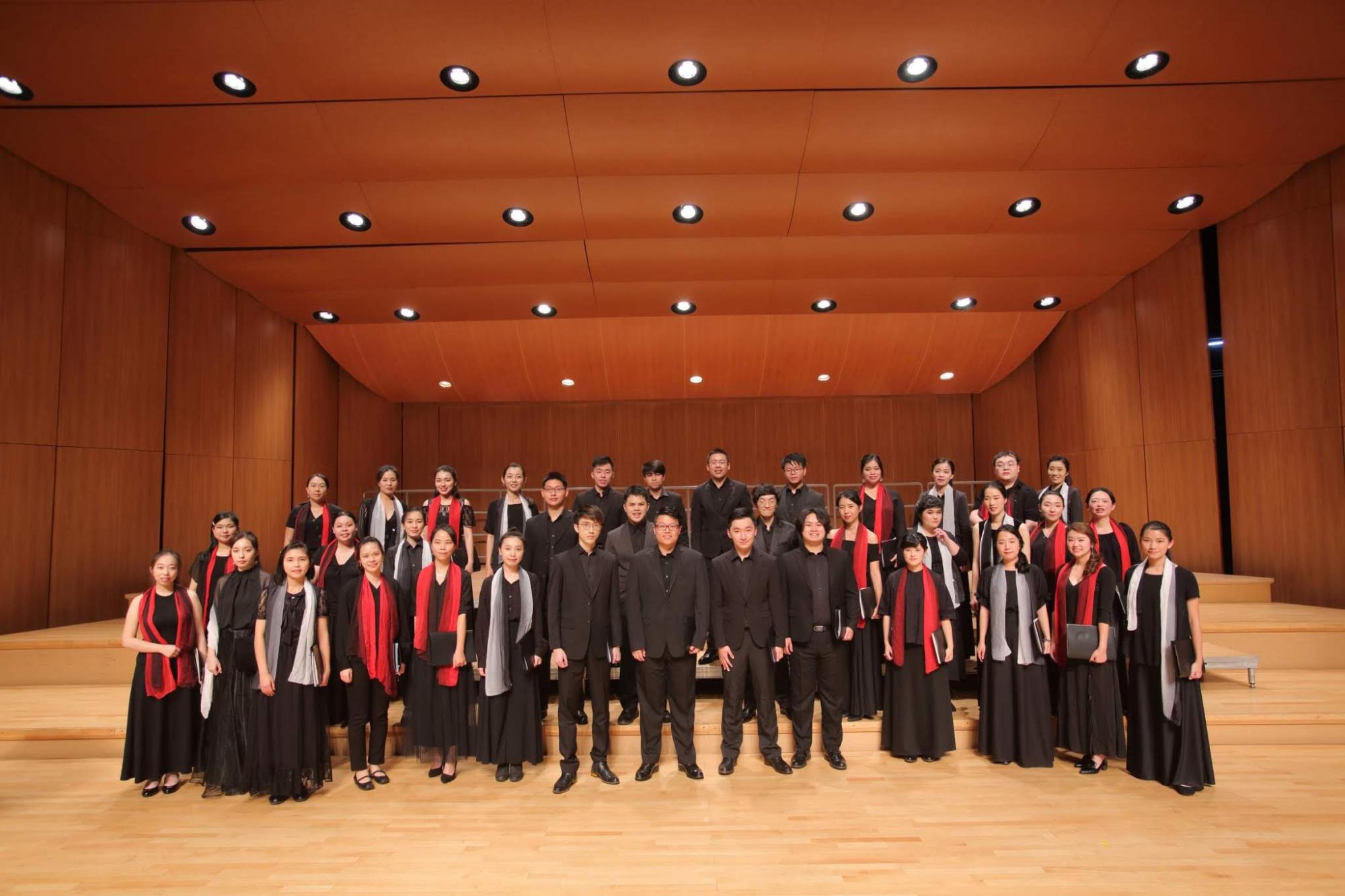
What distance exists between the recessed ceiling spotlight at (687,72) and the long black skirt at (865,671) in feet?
11.9

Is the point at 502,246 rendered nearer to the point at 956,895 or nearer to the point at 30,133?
the point at 30,133

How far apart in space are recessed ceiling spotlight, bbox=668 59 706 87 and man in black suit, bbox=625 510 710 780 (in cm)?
283

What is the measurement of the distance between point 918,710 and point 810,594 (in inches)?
38.0

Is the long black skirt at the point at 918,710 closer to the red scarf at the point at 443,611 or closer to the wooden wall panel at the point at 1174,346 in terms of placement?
the red scarf at the point at 443,611

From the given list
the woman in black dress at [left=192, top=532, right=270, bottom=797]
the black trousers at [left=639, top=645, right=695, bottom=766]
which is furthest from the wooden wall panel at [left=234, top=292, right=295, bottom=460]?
the black trousers at [left=639, top=645, right=695, bottom=766]

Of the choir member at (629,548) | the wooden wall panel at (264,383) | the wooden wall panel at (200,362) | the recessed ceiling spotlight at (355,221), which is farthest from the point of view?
the wooden wall panel at (264,383)

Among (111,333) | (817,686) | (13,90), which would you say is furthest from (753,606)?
(111,333)

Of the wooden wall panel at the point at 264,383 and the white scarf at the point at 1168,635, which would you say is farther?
the wooden wall panel at the point at 264,383

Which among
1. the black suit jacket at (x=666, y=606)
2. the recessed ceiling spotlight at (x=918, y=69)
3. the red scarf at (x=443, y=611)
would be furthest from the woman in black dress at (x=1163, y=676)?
the red scarf at (x=443, y=611)

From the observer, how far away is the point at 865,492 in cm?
486

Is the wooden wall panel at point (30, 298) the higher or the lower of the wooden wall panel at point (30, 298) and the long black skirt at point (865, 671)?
the higher

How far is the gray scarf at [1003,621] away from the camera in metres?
4.25

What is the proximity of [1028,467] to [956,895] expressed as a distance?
25.6ft

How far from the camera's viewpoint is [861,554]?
4637 millimetres
